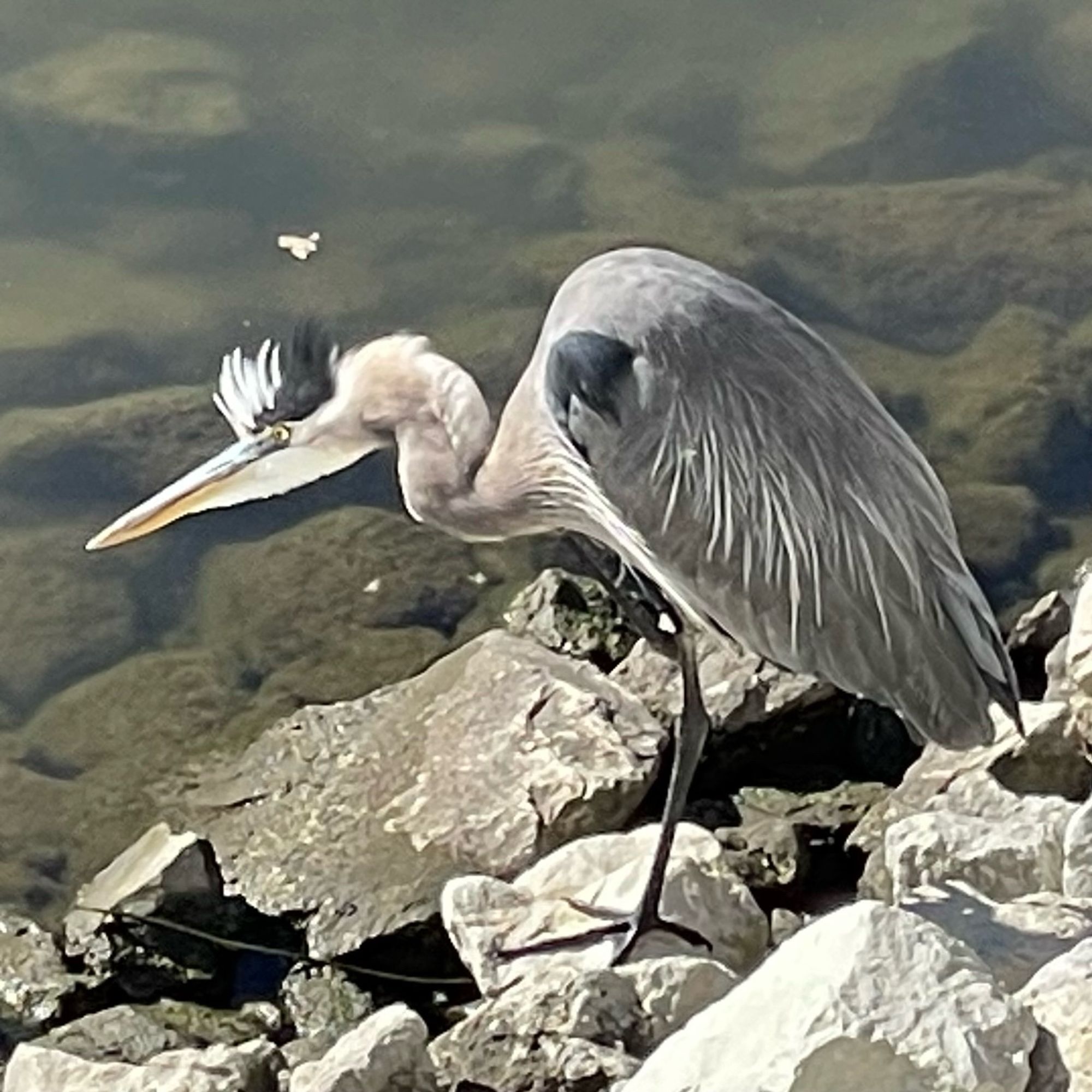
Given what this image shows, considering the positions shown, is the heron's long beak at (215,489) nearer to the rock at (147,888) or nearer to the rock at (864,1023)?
the rock at (147,888)

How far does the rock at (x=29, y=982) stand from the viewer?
140 inches

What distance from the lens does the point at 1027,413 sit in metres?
5.31

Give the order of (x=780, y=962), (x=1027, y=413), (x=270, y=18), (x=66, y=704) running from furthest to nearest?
1. (x=270, y=18)
2. (x=1027, y=413)
3. (x=66, y=704)
4. (x=780, y=962)

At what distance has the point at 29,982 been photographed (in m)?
3.62

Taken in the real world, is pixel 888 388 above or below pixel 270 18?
below

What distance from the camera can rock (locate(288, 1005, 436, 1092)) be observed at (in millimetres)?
2820

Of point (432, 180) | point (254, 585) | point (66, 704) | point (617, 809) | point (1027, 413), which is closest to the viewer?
point (617, 809)

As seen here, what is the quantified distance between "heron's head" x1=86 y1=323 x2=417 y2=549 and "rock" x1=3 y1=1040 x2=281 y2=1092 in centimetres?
90

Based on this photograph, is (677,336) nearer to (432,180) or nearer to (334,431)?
(334,431)

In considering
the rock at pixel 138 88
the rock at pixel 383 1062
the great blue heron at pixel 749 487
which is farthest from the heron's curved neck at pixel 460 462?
the rock at pixel 138 88

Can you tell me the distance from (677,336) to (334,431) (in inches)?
25.5

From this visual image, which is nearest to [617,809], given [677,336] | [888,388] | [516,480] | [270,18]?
[516,480]

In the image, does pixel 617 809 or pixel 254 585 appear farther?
pixel 254 585

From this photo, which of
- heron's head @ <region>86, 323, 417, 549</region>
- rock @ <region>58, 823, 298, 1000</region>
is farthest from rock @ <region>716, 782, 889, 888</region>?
heron's head @ <region>86, 323, 417, 549</region>
